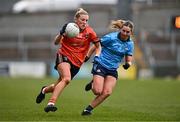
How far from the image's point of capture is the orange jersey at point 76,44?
15383 millimetres

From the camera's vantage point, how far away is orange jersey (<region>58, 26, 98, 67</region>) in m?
15.4

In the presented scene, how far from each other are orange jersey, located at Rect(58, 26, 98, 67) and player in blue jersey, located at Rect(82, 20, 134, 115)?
265mm

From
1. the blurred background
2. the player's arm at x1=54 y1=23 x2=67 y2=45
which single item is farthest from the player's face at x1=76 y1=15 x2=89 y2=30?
the blurred background

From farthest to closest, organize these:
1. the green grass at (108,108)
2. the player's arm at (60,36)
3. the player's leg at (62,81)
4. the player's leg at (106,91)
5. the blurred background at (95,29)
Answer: the blurred background at (95,29) → the player's leg at (106,91) → the player's arm at (60,36) → the green grass at (108,108) → the player's leg at (62,81)

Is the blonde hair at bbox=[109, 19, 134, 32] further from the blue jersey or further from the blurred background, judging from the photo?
the blurred background

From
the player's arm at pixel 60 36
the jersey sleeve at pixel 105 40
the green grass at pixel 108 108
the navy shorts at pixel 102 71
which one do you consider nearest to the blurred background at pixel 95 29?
the green grass at pixel 108 108

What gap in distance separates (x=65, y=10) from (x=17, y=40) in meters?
7.49

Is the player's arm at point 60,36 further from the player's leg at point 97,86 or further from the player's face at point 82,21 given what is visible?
the player's leg at point 97,86

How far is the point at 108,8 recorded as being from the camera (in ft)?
179

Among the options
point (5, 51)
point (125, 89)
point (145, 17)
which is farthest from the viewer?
point (145, 17)

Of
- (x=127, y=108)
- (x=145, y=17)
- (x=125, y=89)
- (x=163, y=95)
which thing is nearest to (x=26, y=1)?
(x=145, y=17)

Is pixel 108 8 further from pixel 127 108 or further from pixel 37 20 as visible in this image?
pixel 127 108

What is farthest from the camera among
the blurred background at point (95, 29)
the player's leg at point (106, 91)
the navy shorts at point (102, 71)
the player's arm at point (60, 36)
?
the blurred background at point (95, 29)

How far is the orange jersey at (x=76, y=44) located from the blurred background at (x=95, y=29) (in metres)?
22.8
